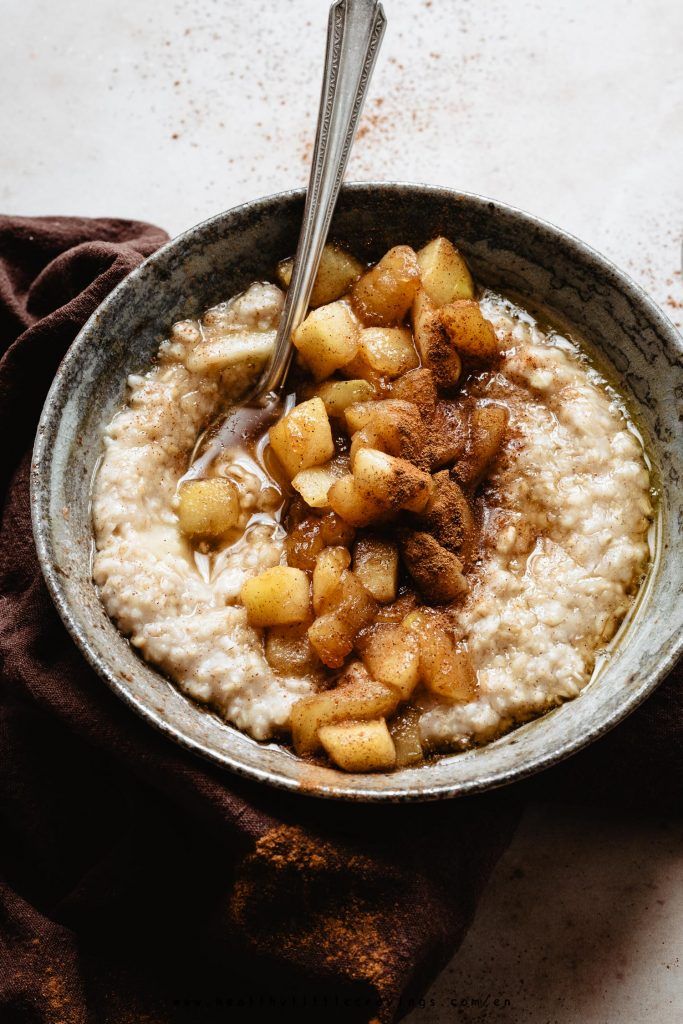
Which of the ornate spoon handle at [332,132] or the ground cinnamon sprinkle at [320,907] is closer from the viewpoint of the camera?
the ground cinnamon sprinkle at [320,907]

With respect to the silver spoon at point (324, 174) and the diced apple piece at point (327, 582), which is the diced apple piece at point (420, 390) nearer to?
the silver spoon at point (324, 174)

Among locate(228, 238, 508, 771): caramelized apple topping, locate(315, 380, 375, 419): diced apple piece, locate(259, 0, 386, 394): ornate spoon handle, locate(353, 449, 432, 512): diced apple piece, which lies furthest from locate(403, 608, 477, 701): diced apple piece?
locate(259, 0, 386, 394): ornate spoon handle

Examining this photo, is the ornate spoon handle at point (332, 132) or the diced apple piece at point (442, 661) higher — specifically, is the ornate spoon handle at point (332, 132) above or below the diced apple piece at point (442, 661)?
above

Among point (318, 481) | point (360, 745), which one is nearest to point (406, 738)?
point (360, 745)

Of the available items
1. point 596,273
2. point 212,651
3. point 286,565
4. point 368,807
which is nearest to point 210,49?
point 596,273

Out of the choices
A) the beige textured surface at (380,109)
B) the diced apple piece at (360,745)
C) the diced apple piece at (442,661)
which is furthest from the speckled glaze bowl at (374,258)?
the beige textured surface at (380,109)
